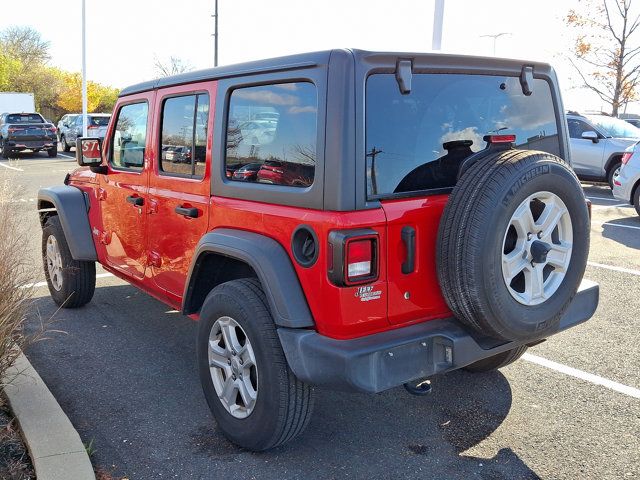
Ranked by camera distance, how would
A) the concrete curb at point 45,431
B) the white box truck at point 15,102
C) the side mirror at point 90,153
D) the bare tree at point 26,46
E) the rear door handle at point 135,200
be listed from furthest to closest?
the bare tree at point 26,46
the white box truck at point 15,102
the side mirror at point 90,153
the rear door handle at point 135,200
the concrete curb at point 45,431

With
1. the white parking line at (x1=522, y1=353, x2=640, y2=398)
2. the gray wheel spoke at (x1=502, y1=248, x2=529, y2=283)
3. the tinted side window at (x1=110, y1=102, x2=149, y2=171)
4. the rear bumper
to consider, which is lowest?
the white parking line at (x1=522, y1=353, x2=640, y2=398)

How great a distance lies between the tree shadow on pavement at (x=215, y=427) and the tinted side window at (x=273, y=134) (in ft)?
4.62

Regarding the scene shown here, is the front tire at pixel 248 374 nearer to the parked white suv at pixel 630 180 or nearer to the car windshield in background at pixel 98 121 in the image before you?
the parked white suv at pixel 630 180

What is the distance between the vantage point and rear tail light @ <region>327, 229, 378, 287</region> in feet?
8.61

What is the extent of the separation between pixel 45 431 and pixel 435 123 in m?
2.50

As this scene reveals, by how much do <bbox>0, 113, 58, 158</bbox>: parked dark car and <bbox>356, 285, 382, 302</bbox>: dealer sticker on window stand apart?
23832 millimetres

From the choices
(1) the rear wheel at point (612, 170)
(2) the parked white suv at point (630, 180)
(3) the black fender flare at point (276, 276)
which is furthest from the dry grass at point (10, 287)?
(1) the rear wheel at point (612, 170)

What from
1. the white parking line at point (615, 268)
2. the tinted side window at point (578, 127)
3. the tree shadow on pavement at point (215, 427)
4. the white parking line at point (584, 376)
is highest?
the tinted side window at point (578, 127)

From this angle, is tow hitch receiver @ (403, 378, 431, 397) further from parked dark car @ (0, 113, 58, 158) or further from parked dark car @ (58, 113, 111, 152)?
parked dark car @ (0, 113, 58, 158)

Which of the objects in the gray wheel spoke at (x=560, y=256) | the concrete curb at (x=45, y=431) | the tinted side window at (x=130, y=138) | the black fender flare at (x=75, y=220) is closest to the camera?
the concrete curb at (x=45, y=431)

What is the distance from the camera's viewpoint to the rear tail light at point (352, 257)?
2.62 metres

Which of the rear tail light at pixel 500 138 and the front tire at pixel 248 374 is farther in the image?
the rear tail light at pixel 500 138

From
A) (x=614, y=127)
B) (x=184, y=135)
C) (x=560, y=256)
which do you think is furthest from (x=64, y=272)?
(x=614, y=127)

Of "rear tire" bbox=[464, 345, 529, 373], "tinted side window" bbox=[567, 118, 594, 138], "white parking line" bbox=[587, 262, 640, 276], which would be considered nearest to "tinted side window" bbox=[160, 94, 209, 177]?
"rear tire" bbox=[464, 345, 529, 373]
